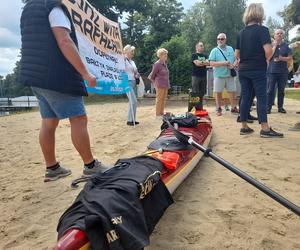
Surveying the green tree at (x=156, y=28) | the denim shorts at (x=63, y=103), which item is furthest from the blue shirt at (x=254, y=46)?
the green tree at (x=156, y=28)

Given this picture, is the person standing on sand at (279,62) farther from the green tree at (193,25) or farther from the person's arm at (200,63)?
the green tree at (193,25)

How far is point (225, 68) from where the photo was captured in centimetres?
840

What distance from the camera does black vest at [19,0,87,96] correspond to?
3.64m

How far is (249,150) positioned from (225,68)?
369 centimetres

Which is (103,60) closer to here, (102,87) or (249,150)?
(102,87)

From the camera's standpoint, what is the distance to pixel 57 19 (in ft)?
11.6

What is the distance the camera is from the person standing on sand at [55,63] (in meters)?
3.58

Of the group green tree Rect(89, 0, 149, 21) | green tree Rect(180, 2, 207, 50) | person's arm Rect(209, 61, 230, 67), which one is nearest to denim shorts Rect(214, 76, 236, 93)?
person's arm Rect(209, 61, 230, 67)

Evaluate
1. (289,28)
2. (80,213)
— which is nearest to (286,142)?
(80,213)

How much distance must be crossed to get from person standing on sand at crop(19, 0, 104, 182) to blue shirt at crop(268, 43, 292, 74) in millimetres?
5918

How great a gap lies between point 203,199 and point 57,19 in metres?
2.19

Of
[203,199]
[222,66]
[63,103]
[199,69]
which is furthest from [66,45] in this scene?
[199,69]

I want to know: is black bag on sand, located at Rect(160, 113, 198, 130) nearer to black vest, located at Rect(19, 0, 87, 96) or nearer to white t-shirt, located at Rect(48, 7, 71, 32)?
black vest, located at Rect(19, 0, 87, 96)

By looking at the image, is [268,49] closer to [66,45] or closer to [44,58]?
[66,45]
